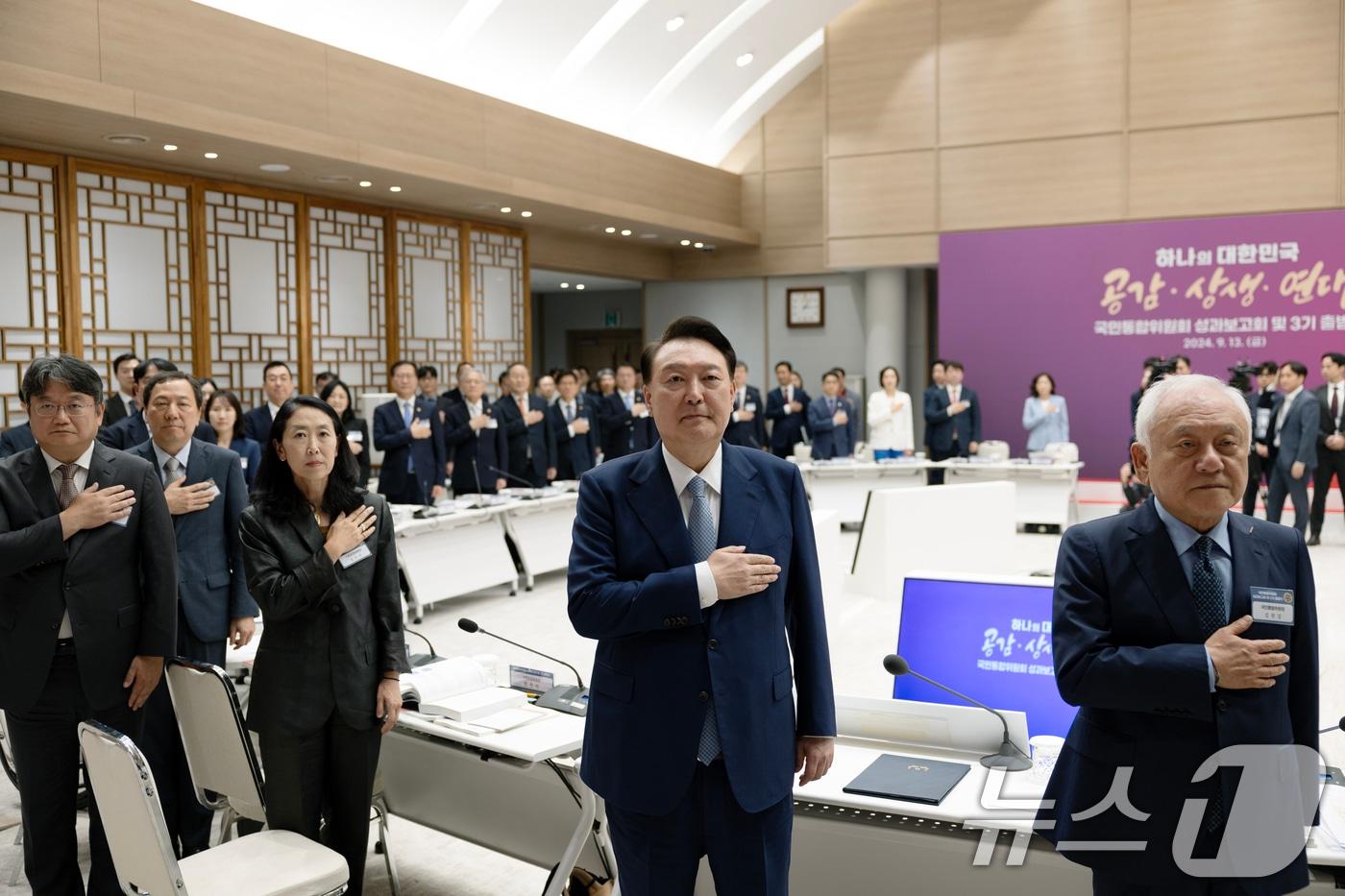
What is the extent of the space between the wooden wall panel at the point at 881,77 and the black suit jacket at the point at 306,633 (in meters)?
12.1

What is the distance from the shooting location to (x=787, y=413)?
475 inches

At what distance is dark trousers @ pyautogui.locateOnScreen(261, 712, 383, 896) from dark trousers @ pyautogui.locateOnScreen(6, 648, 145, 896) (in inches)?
22.7

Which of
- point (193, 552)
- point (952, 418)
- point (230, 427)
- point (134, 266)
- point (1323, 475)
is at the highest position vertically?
point (134, 266)

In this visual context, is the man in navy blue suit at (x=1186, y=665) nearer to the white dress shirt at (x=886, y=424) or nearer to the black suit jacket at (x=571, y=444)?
the black suit jacket at (x=571, y=444)

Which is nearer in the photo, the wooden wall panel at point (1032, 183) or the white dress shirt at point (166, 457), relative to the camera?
the white dress shirt at point (166, 457)

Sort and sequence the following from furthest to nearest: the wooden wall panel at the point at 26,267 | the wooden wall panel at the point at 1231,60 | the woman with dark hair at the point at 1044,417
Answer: the wooden wall panel at the point at 1231,60 → the woman with dark hair at the point at 1044,417 → the wooden wall panel at the point at 26,267

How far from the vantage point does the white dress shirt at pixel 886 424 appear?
11.2m

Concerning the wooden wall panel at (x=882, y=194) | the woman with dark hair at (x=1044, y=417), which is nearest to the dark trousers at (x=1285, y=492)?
the woman with dark hair at (x=1044, y=417)

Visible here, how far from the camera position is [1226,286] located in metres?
12.1

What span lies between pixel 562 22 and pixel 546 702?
9.69 m

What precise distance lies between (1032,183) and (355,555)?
38.5 feet

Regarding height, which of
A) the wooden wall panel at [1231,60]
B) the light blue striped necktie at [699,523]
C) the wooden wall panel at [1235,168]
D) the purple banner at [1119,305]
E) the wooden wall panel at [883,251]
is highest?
the wooden wall panel at [1231,60]

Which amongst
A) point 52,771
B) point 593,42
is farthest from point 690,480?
point 593,42

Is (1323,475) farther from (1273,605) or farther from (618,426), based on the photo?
(1273,605)
